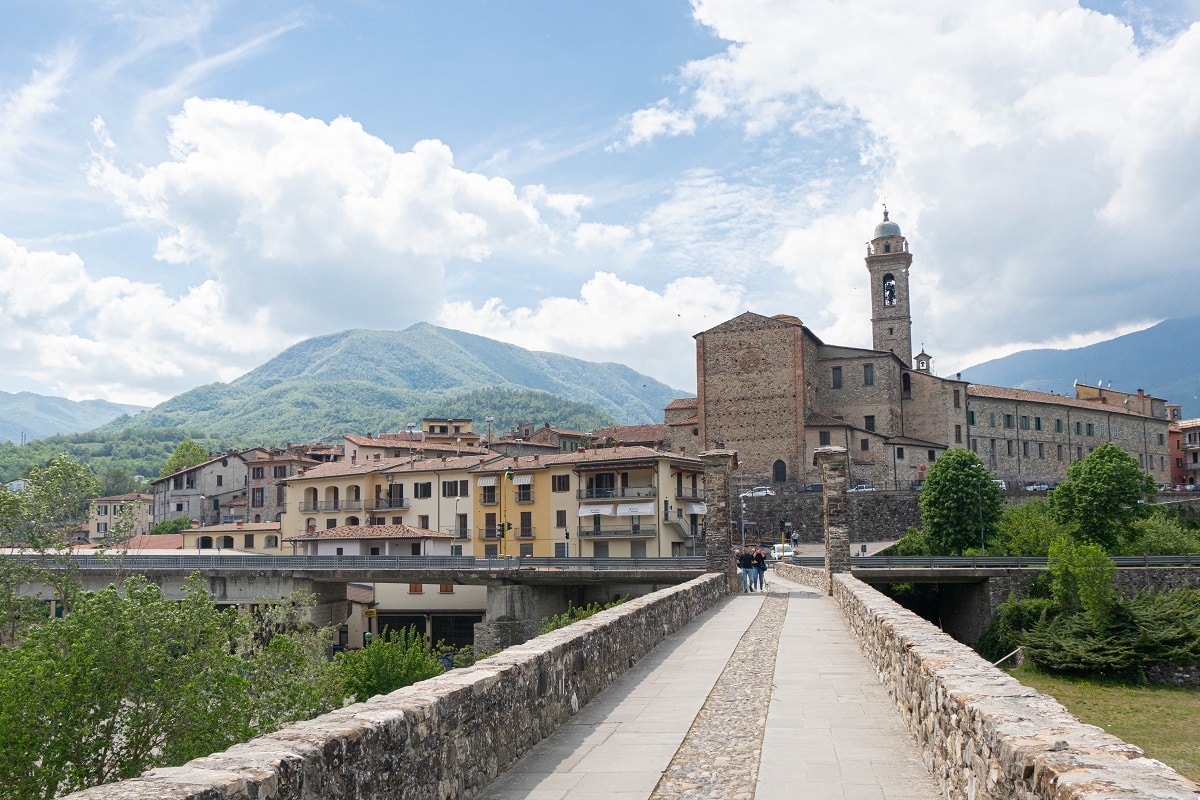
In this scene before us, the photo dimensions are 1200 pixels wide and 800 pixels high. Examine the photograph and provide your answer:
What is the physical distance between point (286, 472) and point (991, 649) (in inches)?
2470

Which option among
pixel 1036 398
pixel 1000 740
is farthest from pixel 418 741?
pixel 1036 398

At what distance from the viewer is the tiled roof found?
82.2 meters

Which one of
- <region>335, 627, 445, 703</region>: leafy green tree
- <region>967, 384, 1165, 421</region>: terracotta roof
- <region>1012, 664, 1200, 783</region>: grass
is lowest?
<region>1012, 664, 1200, 783</region>: grass

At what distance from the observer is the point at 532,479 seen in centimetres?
5888

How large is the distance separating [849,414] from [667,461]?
2886 centimetres

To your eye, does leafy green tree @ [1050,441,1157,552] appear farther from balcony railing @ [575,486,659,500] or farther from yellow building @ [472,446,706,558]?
balcony railing @ [575,486,659,500]

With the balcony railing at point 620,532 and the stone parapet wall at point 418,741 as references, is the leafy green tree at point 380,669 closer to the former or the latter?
the stone parapet wall at point 418,741

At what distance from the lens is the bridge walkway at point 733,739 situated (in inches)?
257

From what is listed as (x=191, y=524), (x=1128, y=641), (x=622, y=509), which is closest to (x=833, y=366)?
(x=622, y=509)

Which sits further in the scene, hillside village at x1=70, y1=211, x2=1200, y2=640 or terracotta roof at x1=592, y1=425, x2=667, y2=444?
terracotta roof at x1=592, y1=425, x2=667, y2=444

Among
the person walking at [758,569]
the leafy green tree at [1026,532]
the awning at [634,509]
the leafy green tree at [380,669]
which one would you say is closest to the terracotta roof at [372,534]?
the awning at [634,509]

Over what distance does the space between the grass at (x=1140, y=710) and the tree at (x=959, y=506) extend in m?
19.4

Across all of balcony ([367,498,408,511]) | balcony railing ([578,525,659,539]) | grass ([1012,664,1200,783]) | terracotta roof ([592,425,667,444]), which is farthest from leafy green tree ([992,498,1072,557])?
balcony ([367,498,408,511])

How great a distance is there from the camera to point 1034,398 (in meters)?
86.9
